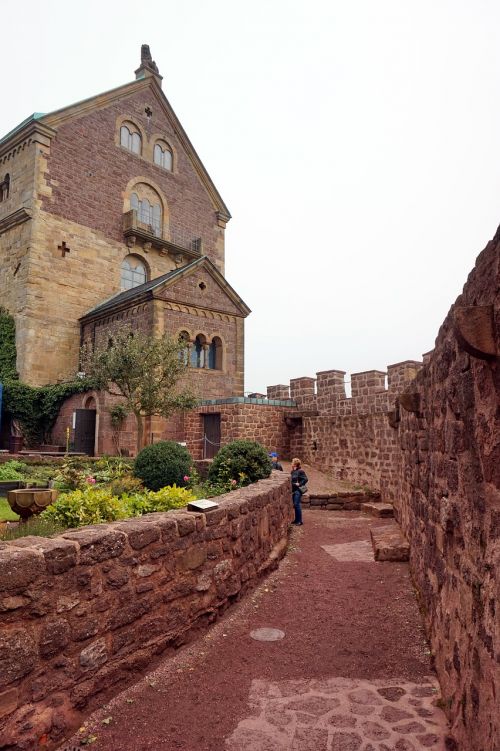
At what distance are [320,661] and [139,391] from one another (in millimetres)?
13193

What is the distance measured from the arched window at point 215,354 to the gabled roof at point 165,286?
6.18 ft

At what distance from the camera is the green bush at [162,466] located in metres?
10.1

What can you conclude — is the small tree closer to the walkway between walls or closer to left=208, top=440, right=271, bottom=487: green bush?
left=208, top=440, right=271, bottom=487: green bush

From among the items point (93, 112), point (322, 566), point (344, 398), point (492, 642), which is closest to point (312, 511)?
point (344, 398)

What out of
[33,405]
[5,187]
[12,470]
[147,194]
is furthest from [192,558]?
[147,194]

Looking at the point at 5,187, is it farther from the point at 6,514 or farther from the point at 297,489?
the point at 297,489

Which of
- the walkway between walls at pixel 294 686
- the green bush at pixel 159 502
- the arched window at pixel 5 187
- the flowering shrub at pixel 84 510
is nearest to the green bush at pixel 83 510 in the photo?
the flowering shrub at pixel 84 510

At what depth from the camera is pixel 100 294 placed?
2589cm

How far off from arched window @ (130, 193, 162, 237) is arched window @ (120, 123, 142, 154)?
268cm

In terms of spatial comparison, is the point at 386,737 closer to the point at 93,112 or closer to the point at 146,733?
the point at 146,733

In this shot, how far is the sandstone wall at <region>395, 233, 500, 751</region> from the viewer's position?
2236 millimetres

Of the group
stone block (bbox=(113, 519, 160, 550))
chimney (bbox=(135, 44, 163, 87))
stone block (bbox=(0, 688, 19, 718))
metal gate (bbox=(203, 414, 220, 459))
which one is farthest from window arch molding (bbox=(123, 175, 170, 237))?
stone block (bbox=(0, 688, 19, 718))

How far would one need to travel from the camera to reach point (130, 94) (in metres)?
28.9

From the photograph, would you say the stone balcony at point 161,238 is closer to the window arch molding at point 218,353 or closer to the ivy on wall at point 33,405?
the window arch molding at point 218,353
